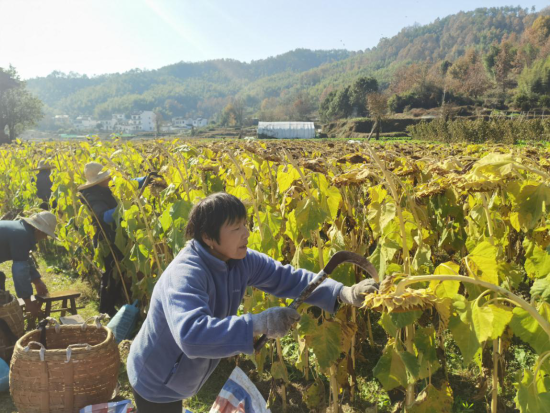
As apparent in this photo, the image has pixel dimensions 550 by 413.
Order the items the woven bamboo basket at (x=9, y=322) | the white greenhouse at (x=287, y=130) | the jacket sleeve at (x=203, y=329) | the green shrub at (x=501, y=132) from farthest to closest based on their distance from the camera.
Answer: the white greenhouse at (x=287, y=130) → the green shrub at (x=501, y=132) → the woven bamboo basket at (x=9, y=322) → the jacket sleeve at (x=203, y=329)

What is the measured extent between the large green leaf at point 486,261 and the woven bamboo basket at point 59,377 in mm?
2318

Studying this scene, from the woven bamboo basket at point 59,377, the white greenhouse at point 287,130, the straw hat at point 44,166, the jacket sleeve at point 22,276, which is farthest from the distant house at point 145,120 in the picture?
the woven bamboo basket at point 59,377

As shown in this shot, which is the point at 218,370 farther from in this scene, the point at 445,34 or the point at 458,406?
the point at 445,34

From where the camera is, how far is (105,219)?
471 cm

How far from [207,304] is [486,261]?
3.21ft

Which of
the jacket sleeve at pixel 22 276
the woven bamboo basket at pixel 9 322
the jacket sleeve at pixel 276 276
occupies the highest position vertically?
the jacket sleeve at pixel 276 276

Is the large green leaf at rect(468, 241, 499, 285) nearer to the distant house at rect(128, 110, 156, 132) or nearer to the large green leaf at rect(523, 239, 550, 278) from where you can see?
the large green leaf at rect(523, 239, 550, 278)

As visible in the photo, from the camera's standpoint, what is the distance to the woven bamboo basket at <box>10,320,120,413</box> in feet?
9.16

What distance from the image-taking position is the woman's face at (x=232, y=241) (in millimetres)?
1863

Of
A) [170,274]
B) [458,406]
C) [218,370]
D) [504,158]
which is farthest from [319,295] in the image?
[218,370]

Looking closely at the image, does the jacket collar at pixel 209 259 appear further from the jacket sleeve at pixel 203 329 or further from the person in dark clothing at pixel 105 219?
the person in dark clothing at pixel 105 219

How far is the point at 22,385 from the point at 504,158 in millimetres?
2877

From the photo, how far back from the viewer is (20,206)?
891cm

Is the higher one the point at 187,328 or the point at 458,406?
the point at 187,328
